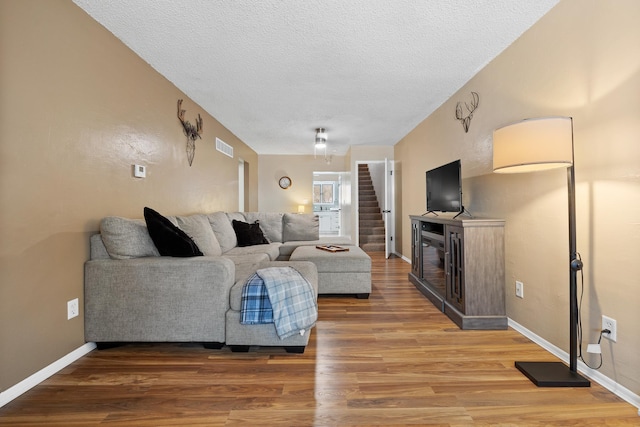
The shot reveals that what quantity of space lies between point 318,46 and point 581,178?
2.10 meters

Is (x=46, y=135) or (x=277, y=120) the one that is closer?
(x=46, y=135)

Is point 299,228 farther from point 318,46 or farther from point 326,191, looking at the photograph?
point 326,191

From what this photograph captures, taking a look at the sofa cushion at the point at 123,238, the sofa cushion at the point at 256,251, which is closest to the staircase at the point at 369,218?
the sofa cushion at the point at 256,251

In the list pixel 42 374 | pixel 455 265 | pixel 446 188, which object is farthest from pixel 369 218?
pixel 42 374

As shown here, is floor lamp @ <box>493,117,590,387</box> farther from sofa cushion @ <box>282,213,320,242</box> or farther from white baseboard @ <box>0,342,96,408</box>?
sofa cushion @ <box>282,213,320,242</box>

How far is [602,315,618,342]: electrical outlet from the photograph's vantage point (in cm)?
165

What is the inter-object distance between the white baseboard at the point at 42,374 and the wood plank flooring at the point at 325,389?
0.04 metres

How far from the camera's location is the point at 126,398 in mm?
1585

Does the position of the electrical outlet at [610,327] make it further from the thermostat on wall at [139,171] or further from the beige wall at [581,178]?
the thermostat on wall at [139,171]

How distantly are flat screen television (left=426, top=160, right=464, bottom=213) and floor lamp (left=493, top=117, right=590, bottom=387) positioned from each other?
1220 mm

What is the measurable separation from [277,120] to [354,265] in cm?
262

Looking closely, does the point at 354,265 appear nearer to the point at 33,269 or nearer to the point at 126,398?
the point at 126,398

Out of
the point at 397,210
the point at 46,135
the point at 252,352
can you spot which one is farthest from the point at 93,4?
the point at 397,210

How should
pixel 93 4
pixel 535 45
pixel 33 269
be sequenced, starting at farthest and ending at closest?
pixel 535 45, pixel 93 4, pixel 33 269
